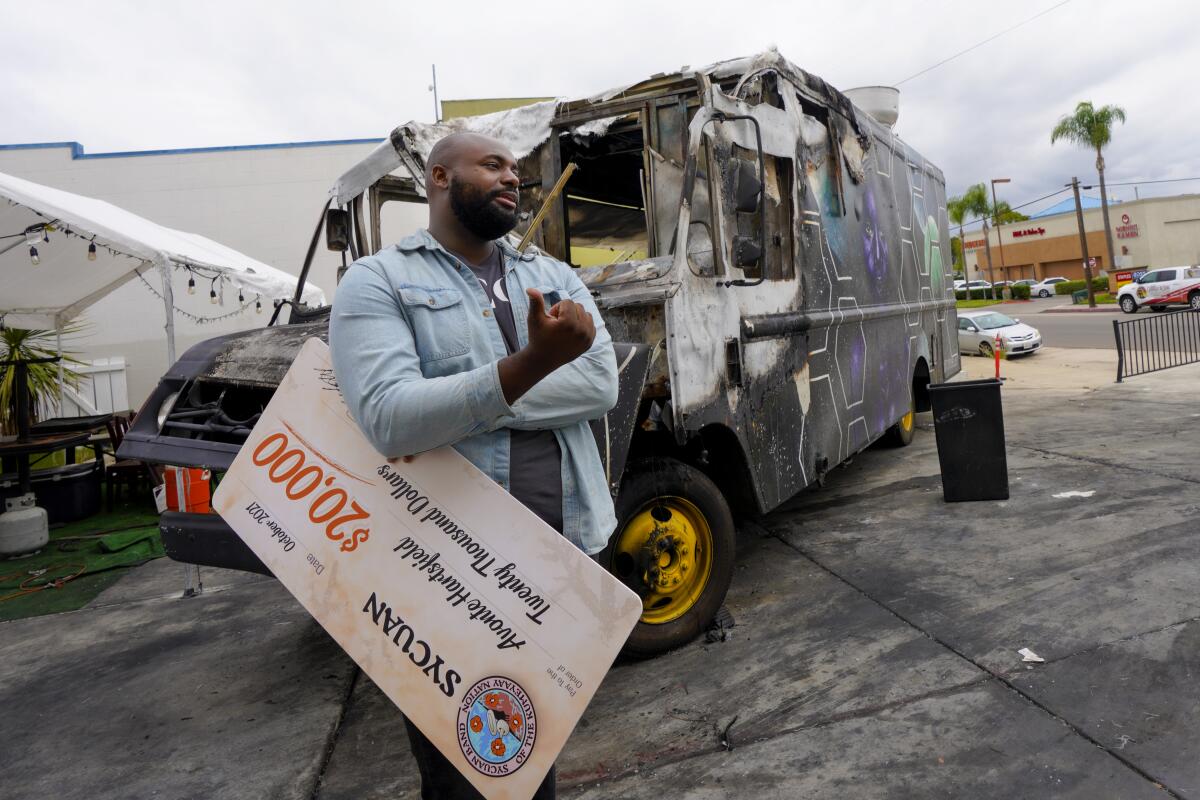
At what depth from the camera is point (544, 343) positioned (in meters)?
1.26

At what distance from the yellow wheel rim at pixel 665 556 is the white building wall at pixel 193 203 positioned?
520 inches

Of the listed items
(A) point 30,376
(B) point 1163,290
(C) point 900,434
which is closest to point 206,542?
(C) point 900,434

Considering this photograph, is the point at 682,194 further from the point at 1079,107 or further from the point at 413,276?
the point at 1079,107

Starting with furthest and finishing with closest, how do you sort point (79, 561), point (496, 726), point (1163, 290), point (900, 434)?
point (1163, 290)
point (900, 434)
point (79, 561)
point (496, 726)

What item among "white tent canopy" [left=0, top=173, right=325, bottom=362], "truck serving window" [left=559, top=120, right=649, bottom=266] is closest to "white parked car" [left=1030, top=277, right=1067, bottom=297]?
"white tent canopy" [left=0, top=173, right=325, bottom=362]

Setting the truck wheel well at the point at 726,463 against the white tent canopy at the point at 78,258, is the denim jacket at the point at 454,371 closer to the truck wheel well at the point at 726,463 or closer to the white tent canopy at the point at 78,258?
the truck wheel well at the point at 726,463

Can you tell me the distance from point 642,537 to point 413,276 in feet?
6.69

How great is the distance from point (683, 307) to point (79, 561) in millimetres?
5766

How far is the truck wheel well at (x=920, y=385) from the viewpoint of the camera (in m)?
7.52

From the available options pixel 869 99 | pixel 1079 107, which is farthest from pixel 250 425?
pixel 1079 107

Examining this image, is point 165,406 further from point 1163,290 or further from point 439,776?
point 1163,290

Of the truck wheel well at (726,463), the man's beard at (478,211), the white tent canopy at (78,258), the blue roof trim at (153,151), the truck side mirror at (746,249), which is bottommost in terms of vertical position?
the truck wheel well at (726,463)

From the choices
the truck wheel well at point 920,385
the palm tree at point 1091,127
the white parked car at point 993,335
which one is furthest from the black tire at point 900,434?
the palm tree at point 1091,127

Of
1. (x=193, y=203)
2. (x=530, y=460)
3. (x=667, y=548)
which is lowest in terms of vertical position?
(x=667, y=548)
